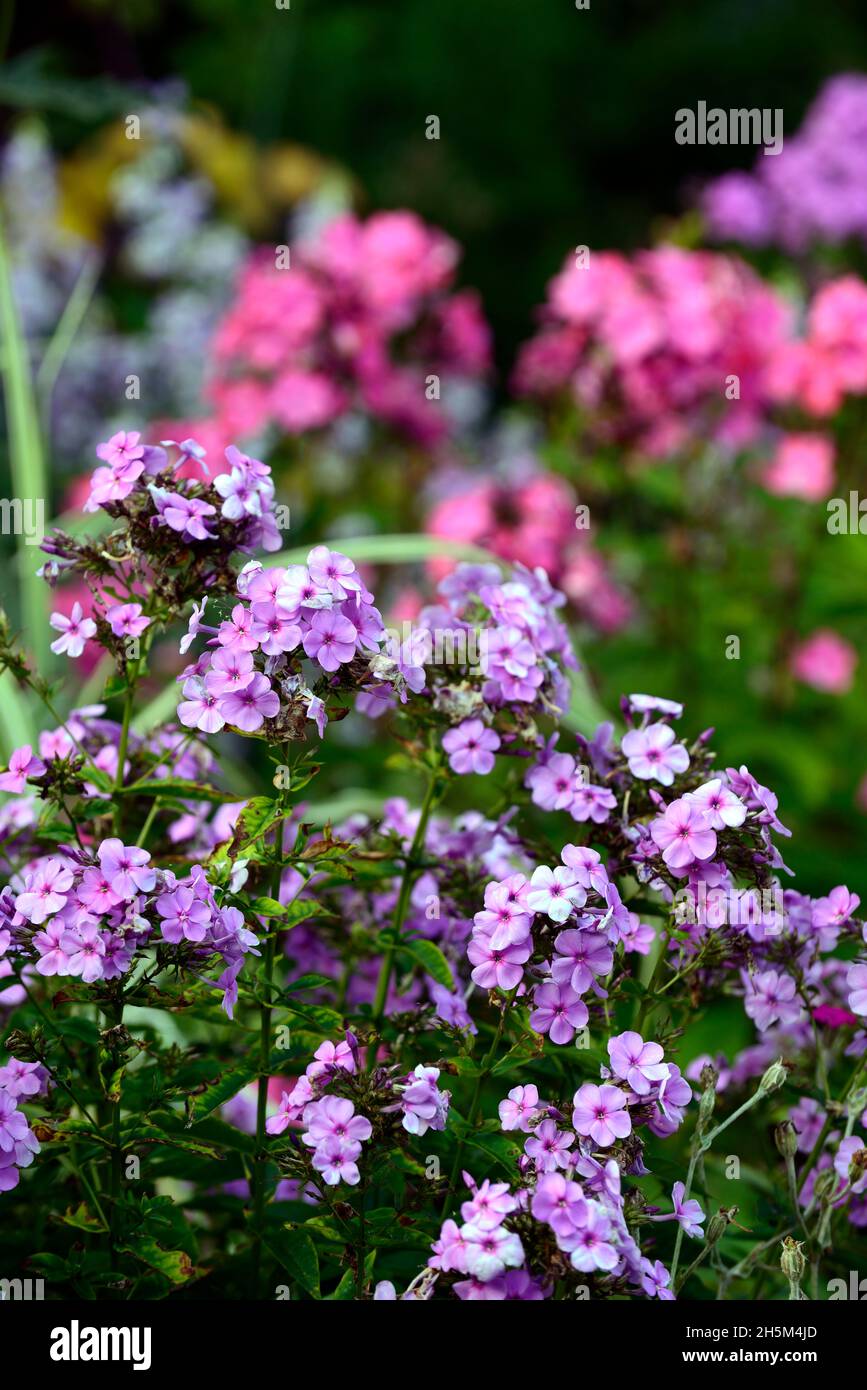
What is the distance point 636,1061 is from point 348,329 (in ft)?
7.46

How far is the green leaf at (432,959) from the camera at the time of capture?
123cm

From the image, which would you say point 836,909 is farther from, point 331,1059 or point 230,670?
point 230,670

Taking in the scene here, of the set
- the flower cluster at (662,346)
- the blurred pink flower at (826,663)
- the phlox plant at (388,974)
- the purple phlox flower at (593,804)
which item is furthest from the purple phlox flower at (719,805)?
the blurred pink flower at (826,663)

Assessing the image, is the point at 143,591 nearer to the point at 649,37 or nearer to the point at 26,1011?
the point at 26,1011

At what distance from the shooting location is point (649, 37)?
877 centimetres

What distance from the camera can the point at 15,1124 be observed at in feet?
3.64

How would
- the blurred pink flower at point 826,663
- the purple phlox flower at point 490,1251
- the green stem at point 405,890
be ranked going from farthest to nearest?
the blurred pink flower at point 826,663 → the green stem at point 405,890 → the purple phlox flower at point 490,1251

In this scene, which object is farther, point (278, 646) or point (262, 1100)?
point (262, 1100)

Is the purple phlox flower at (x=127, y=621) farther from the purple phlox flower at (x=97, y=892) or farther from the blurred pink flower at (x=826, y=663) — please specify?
the blurred pink flower at (x=826, y=663)

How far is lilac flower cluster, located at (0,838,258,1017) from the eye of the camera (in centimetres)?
111

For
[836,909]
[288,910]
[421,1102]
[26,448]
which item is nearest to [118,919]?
[288,910]

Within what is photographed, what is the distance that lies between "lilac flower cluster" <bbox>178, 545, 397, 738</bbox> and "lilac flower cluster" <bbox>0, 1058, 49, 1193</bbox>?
11.6 inches

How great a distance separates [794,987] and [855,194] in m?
2.92
